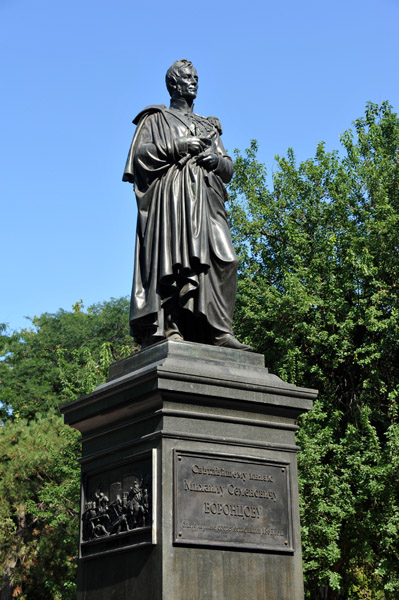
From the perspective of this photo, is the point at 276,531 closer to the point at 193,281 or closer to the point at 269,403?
the point at 269,403

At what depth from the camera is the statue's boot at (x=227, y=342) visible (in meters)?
8.03

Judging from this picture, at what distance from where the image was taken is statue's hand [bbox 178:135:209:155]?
846cm

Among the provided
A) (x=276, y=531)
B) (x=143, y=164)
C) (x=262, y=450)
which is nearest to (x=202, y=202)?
(x=143, y=164)

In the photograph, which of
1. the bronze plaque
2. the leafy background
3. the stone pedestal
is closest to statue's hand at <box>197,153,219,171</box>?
the stone pedestal

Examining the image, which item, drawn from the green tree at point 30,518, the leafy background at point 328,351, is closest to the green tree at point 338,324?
the leafy background at point 328,351

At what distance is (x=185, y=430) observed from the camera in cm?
700

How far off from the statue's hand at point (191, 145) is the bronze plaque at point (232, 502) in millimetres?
3175

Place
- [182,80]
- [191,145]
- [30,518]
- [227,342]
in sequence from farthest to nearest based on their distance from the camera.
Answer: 1. [30,518]
2. [182,80]
3. [191,145]
4. [227,342]

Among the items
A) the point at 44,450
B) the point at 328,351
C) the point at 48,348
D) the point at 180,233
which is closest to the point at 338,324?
the point at 328,351

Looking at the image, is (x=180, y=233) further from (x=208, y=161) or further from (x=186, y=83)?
(x=186, y=83)

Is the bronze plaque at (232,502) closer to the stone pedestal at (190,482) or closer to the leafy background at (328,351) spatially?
the stone pedestal at (190,482)

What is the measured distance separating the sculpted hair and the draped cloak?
356mm

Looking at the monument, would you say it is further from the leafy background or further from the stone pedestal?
the leafy background

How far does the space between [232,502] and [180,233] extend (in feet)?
Result: 8.61
